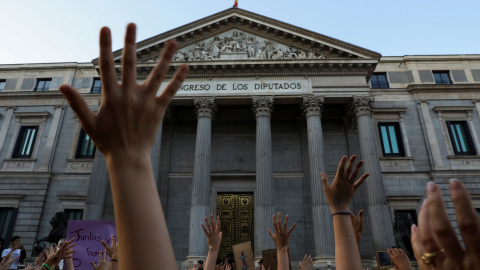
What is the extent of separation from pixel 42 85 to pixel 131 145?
99.3 ft

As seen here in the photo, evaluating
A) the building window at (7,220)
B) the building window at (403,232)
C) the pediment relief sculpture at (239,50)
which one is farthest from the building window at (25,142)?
the building window at (403,232)

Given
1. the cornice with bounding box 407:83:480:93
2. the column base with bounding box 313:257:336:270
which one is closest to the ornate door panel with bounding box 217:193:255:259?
the column base with bounding box 313:257:336:270

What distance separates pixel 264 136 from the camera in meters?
19.7

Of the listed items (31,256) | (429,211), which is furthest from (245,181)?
(429,211)

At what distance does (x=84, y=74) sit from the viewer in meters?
27.2

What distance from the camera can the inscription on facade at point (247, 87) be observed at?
2098cm

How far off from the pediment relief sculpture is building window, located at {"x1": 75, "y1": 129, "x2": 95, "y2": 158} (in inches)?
309

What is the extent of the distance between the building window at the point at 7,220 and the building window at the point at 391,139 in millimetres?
24946

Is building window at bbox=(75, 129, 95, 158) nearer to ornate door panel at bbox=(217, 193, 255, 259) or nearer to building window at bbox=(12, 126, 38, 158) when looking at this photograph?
building window at bbox=(12, 126, 38, 158)

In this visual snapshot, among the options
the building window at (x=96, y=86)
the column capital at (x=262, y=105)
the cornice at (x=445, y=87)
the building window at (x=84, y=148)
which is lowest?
the building window at (x=84, y=148)

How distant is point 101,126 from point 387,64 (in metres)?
27.9

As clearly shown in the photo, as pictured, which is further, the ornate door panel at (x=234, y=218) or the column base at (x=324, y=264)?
the ornate door panel at (x=234, y=218)

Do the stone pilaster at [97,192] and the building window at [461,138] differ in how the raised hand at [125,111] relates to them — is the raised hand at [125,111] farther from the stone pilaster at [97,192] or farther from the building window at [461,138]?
the building window at [461,138]

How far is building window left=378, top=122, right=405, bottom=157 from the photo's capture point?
23.2m
